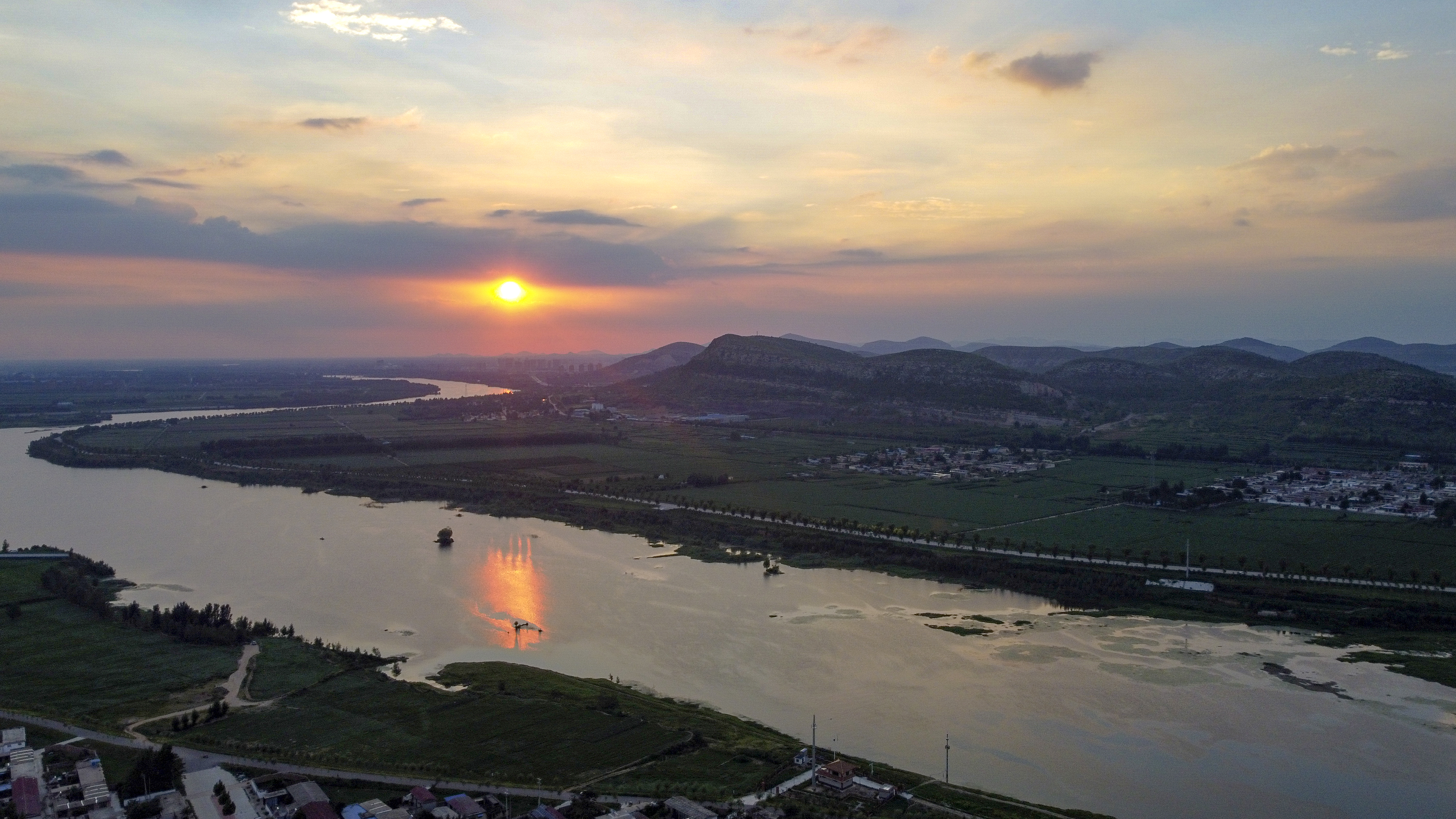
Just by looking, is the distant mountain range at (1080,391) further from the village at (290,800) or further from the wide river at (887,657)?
the village at (290,800)

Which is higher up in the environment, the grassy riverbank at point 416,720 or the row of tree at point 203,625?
the row of tree at point 203,625

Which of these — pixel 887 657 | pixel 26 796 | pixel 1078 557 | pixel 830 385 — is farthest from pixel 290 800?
pixel 830 385

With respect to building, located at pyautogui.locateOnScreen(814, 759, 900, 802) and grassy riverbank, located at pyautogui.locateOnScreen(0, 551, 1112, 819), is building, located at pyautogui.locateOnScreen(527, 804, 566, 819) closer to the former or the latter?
grassy riverbank, located at pyautogui.locateOnScreen(0, 551, 1112, 819)

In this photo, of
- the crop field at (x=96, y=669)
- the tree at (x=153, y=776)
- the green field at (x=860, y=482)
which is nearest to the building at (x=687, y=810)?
the tree at (x=153, y=776)

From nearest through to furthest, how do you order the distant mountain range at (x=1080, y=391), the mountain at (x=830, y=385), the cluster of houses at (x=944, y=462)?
the cluster of houses at (x=944, y=462), the distant mountain range at (x=1080, y=391), the mountain at (x=830, y=385)

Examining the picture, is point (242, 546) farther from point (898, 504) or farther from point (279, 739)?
point (898, 504)

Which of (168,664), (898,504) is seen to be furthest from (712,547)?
(168,664)
